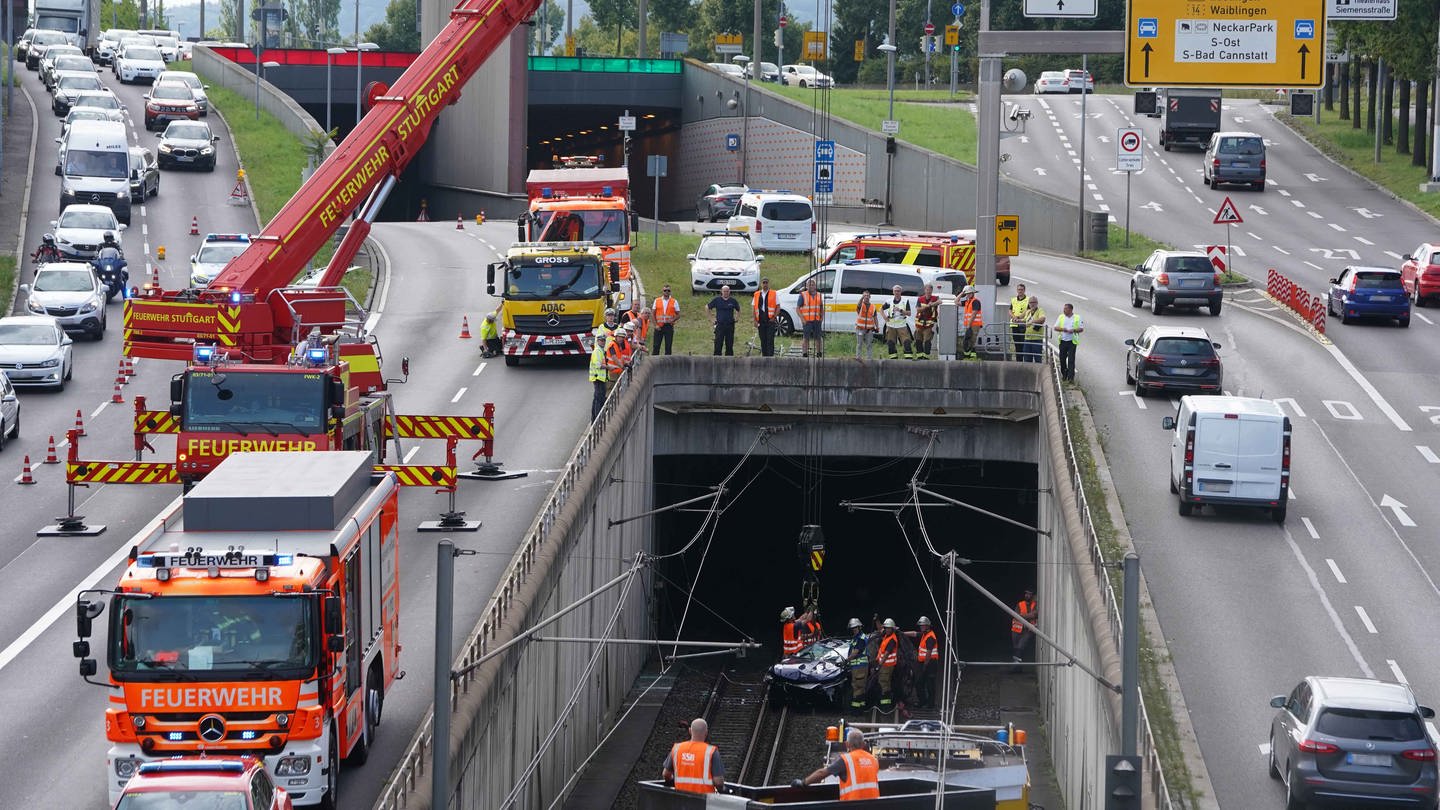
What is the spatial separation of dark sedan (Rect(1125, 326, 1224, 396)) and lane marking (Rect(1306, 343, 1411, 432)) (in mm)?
3467

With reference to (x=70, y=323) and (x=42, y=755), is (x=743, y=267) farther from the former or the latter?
(x=42, y=755)

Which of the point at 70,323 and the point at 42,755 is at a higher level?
the point at 70,323

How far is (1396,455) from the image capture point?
123ft

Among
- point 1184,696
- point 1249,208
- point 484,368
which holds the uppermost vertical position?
point 1249,208

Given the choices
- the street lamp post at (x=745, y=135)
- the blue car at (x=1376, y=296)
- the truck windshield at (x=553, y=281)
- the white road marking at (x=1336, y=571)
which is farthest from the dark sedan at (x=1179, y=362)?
the street lamp post at (x=745, y=135)

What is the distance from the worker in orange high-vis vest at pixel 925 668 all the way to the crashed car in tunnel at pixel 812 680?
1.27 m

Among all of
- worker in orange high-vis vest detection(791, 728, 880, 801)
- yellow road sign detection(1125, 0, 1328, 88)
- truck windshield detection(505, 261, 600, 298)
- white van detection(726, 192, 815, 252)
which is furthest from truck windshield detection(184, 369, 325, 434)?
white van detection(726, 192, 815, 252)

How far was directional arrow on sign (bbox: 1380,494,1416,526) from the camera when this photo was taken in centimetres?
3353

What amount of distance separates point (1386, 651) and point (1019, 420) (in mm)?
13106

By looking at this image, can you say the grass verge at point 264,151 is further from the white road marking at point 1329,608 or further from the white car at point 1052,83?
the white car at point 1052,83

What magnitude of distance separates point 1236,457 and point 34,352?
2341 centimetres

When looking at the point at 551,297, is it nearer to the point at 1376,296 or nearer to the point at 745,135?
the point at 1376,296

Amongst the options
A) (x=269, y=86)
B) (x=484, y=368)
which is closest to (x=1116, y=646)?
(x=484, y=368)

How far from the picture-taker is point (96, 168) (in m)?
61.2
